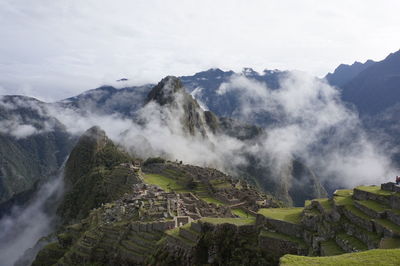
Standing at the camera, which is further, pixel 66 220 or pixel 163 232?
pixel 66 220

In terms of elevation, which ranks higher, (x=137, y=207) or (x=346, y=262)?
(x=346, y=262)

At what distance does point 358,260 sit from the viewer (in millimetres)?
13578

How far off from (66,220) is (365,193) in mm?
82675

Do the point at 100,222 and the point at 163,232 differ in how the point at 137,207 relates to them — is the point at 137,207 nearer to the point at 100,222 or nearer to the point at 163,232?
the point at 100,222

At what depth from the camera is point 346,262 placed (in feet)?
44.5

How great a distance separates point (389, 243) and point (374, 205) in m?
5.33

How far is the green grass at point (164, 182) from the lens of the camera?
290ft

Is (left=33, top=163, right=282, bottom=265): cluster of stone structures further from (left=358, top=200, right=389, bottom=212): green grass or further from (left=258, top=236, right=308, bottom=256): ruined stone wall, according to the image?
(left=358, top=200, right=389, bottom=212): green grass

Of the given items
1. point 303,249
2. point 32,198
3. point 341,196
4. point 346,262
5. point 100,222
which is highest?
point 346,262

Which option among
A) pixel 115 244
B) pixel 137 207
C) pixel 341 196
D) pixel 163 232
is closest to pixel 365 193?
pixel 341 196

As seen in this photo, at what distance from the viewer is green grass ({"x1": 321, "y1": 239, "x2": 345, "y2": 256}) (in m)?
21.1

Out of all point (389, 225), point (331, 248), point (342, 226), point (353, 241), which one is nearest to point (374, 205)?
point (342, 226)

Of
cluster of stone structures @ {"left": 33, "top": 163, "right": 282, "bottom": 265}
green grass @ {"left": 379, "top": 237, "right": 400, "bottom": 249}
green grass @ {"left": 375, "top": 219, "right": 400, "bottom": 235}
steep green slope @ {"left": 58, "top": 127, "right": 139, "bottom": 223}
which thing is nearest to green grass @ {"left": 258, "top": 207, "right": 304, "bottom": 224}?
cluster of stone structures @ {"left": 33, "top": 163, "right": 282, "bottom": 265}

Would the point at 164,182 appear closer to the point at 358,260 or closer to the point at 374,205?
the point at 374,205
